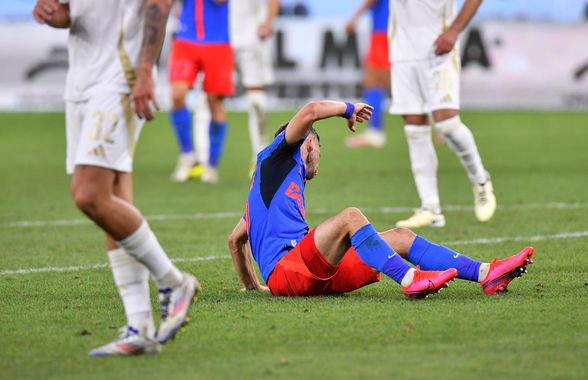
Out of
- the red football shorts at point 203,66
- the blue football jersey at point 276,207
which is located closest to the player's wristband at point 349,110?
the blue football jersey at point 276,207

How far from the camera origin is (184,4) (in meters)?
13.5

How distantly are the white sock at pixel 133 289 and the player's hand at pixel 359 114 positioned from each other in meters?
1.43

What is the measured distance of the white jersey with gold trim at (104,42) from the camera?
5.20 m

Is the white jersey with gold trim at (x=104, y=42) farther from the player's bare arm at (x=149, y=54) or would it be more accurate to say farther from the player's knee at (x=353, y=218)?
the player's knee at (x=353, y=218)

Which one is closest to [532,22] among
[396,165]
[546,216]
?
[396,165]

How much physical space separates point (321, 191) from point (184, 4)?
2876mm

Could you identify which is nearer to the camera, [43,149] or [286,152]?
[286,152]

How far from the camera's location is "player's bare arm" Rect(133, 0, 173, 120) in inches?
198

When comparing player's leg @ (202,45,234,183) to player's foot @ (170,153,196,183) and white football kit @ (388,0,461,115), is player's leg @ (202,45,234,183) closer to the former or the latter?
player's foot @ (170,153,196,183)

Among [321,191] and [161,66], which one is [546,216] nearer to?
[321,191]

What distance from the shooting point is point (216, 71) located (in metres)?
13.3

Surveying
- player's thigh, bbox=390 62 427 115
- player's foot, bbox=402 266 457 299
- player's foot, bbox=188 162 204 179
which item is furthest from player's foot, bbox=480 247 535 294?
player's foot, bbox=188 162 204 179

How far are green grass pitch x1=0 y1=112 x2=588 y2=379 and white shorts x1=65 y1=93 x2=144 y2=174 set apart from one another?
809mm

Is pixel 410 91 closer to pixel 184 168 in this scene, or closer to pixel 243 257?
pixel 243 257
